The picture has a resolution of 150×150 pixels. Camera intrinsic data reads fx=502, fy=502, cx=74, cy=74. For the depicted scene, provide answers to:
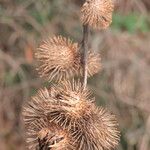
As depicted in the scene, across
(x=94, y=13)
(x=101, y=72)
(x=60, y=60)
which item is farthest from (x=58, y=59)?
(x=101, y=72)

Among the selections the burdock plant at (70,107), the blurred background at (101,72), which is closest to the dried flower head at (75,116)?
the burdock plant at (70,107)

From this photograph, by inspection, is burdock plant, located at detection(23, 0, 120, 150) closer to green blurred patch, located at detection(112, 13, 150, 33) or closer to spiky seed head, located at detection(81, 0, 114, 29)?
spiky seed head, located at detection(81, 0, 114, 29)

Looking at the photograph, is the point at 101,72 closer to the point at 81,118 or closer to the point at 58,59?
the point at 58,59

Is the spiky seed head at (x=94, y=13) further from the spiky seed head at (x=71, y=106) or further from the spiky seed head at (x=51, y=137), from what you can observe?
the spiky seed head at (x=51, y=137)

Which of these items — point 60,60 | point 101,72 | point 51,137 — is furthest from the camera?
point 101,72

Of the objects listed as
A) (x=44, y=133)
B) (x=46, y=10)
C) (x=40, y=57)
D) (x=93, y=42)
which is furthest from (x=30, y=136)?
(x=93, y=42)

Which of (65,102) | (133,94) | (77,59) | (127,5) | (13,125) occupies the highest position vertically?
(127,5)

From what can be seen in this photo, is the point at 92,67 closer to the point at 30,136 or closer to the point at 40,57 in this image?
the point at 40,57
